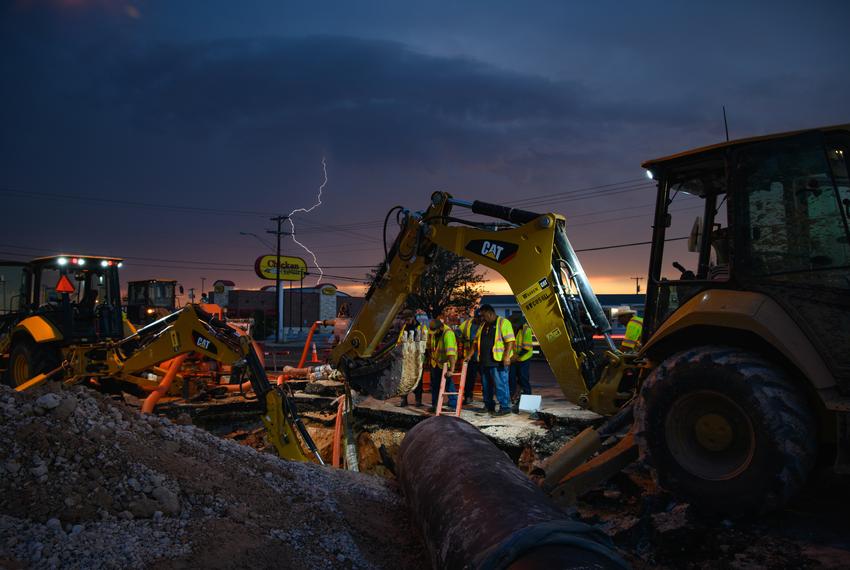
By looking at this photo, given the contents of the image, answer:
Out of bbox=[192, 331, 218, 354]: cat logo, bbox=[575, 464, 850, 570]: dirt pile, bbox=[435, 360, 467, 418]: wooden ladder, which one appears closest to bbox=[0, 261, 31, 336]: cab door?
bbox=[192, 331, 218, 354]: cat logo

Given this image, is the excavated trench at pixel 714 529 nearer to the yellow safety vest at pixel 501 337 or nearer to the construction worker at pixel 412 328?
the yellow safety vest at pixel 501 337

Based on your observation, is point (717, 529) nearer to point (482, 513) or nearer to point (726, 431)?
point (726, 431)

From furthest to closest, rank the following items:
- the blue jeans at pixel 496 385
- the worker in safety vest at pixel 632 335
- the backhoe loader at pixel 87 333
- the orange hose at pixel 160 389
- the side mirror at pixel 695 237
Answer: the blue jeans at pixel 496 385 → the orange hose at pixel 160 389 → the backhoe loader at pixel 87 333 → the worker in safety vest at pixel 632 335 → the side mirror at pixel 695 237

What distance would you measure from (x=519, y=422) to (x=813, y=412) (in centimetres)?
517

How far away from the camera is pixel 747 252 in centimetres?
443

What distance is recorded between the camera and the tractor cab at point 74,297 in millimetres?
9820

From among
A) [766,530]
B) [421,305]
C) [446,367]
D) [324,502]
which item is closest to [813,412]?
[766,530]

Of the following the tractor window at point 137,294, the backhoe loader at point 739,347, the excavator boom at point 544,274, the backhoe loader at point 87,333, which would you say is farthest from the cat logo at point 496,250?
the tractor window at point 137,294

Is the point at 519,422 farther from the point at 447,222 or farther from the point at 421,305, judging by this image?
the point at 421,305

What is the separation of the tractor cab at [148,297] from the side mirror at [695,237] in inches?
815

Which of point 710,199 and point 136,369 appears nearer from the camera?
point 710,199

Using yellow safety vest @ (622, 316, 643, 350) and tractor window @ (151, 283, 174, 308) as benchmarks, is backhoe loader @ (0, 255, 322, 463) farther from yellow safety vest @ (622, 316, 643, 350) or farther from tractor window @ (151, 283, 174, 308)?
tractor window @ (151, 283, 174, 308)

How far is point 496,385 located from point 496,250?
4227 millimetres

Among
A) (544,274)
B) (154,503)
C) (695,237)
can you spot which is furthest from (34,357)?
(695,237)
